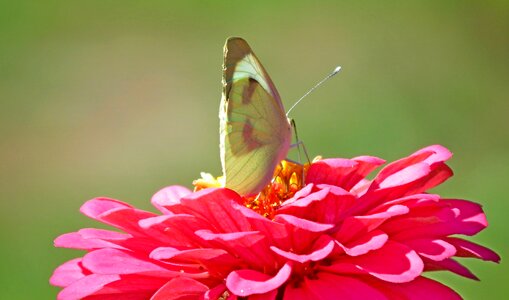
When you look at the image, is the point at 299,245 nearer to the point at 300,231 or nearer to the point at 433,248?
the point at 300,231

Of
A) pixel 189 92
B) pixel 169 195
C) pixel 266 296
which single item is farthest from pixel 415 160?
pixel 189 92

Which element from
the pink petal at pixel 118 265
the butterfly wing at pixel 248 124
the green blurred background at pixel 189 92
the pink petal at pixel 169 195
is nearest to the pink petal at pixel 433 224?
the butterfly wing at pixel 248 124

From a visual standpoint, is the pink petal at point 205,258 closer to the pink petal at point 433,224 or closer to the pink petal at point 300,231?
the pink petal at point 300,231

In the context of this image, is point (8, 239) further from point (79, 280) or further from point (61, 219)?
point (79, 280)

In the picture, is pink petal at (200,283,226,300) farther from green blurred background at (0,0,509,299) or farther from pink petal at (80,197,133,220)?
green blurred background at (0,0,509,299)

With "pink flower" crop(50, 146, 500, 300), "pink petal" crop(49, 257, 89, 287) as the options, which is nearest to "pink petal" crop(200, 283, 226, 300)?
"pink flower" crop(50, 146, 500, 300)
